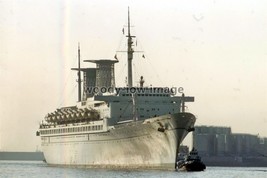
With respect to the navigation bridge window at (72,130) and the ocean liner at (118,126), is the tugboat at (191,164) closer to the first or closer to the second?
the ocean liner at (118,126)

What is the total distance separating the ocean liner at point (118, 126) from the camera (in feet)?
268

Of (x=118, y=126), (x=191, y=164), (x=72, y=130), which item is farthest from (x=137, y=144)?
(x=72, y=130)

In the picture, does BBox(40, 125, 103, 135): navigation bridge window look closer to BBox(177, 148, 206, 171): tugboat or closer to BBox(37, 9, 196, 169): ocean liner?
BBox(37, 9, 196, 169): ocean liner

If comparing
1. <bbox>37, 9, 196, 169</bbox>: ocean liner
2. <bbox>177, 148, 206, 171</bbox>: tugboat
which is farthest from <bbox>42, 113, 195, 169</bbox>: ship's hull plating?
<bbox>177, 148, 206, 171</bbox>: tugboat

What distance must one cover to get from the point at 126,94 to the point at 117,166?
31.6 feet

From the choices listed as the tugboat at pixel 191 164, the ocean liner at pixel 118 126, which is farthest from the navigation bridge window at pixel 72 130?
the tugboat at pixel 191 164

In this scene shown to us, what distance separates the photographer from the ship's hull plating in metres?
80.7

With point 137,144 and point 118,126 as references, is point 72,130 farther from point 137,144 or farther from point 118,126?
point 137,144

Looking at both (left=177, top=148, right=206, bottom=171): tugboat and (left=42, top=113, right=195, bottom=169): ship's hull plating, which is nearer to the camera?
(left=42, top=113, right=195, bottom=169): ship's hull plating

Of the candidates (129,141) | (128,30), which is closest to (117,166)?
(129,141)

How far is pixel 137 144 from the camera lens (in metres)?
85.4

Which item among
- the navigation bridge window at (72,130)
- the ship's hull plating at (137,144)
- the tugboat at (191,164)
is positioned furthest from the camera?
the navigation bridge window at (72,130)

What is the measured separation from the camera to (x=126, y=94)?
94.6m

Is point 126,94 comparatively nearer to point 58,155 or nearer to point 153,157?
point 153,157
